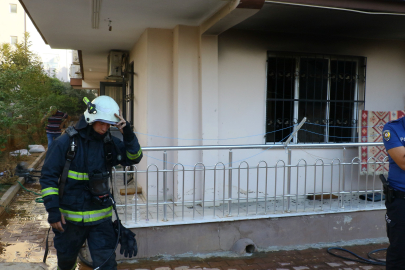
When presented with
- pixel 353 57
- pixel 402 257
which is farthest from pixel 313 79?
pixel 402 257

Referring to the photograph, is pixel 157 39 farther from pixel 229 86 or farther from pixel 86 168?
pixel 86 168

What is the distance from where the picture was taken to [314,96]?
6273 millimetres

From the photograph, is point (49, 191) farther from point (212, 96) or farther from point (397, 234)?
point (212, 96)

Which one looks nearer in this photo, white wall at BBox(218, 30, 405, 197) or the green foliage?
white wall at BBox(218, 30, 405, 197)

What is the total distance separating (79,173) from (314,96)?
4.50m

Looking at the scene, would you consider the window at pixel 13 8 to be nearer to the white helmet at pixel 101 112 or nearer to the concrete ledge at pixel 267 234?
the concrete ledge at pixel 267 234

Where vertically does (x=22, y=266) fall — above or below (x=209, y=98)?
below

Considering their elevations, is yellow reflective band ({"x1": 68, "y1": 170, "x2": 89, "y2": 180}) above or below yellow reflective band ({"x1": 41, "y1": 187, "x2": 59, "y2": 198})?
above

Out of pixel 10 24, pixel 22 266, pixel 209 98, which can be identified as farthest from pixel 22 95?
pixel 10 24

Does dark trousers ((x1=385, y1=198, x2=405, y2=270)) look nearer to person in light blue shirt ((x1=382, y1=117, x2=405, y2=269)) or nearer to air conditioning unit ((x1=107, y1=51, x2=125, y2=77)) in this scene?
person in light blue shirt ((x1=382, y1=117, x2=405, y2=269))

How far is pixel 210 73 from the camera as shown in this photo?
5535 millimetres

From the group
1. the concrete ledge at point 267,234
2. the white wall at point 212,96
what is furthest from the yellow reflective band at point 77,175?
the white wall at point 212,96

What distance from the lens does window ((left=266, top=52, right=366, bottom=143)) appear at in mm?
6113

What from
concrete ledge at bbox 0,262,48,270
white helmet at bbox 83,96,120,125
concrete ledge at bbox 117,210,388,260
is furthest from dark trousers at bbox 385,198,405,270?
concrete ledge at bbox 0,262,48,270
